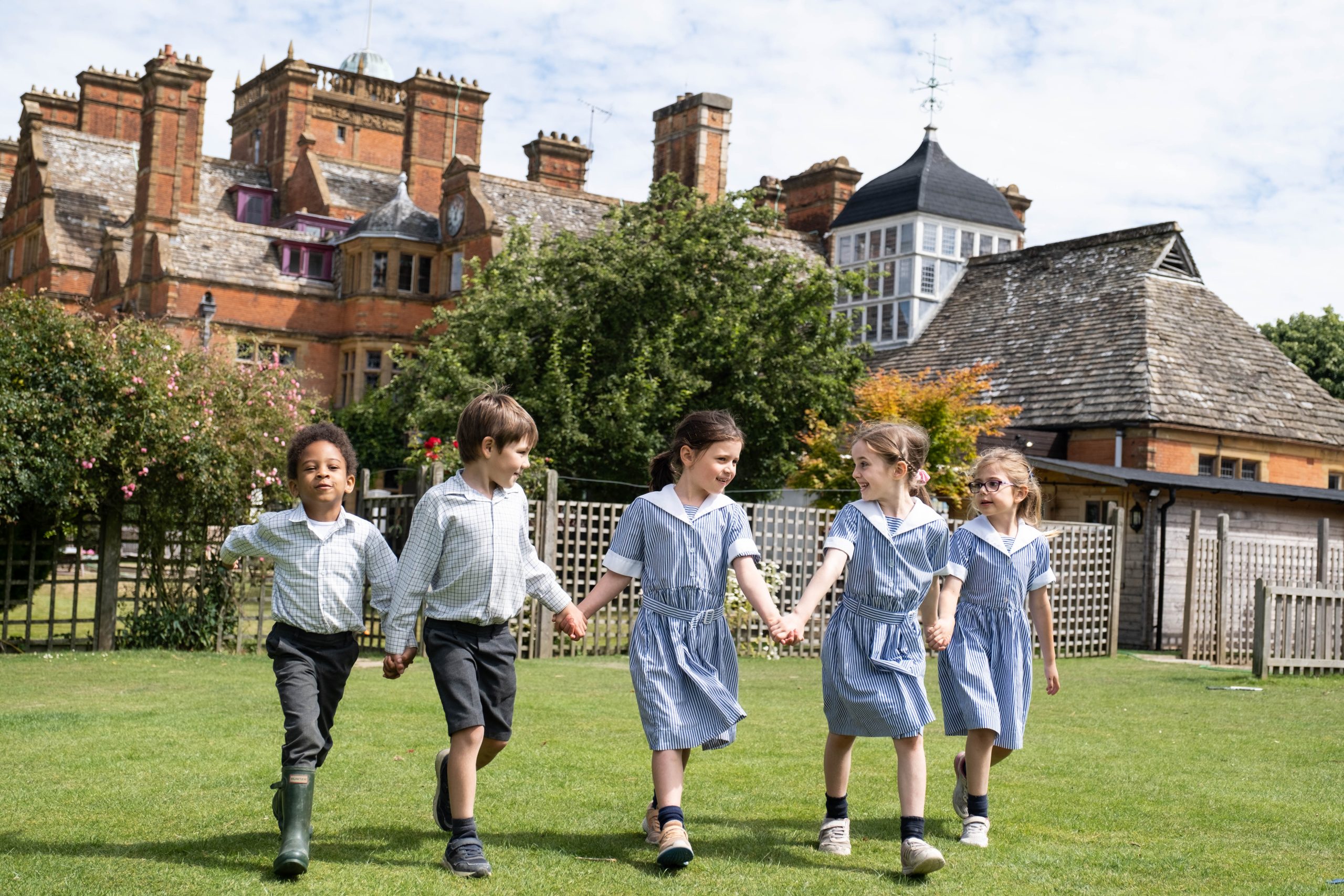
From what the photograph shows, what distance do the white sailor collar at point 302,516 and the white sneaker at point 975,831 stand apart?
282 centimetres

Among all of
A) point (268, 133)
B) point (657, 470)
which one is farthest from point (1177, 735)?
point (268, 133)

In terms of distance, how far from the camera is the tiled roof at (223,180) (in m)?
47.4

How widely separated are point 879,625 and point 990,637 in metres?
0.77

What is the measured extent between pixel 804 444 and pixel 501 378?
6.02m

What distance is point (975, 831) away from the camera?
5.55 meters

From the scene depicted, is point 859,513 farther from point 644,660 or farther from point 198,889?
point 198,889

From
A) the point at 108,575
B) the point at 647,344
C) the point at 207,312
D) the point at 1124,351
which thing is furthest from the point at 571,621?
the point at 1124,351

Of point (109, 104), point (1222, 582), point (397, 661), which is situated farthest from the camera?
point (109, 104)

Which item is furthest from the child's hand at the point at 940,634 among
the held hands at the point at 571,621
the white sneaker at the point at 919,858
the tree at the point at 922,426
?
the tree at the point at 922,426

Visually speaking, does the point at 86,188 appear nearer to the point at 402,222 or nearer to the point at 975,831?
the point at 402,222

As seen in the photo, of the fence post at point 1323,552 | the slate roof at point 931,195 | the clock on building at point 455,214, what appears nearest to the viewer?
the fence post at point 1323,552

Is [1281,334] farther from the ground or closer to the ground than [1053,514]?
farther from the ground

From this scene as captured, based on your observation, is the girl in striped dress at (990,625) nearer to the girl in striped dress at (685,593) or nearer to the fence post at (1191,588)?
the girl in striped dress at (685,593)

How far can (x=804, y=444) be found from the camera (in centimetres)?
2583
